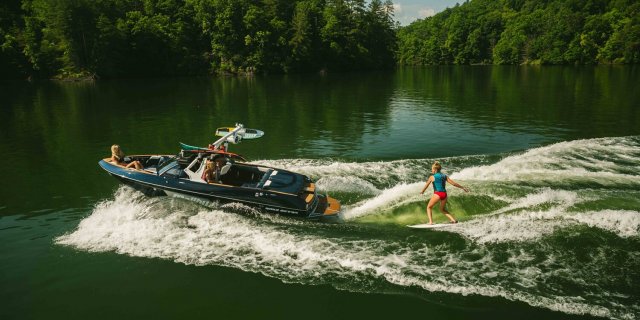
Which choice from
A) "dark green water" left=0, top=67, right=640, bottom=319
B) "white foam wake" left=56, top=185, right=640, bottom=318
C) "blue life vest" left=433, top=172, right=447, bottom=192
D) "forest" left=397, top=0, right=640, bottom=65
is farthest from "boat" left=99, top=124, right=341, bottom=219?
"forest" left=397, top=0, right=640, bottom=65

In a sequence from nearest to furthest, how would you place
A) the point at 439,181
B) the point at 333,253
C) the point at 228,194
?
1. the point at 333,253
2. the point at 439,181
3. the point at 228,194

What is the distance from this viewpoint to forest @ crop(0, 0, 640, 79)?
248 ft

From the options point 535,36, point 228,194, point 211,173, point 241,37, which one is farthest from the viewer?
point 535,36

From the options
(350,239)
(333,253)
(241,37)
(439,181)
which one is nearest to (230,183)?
(350,239)

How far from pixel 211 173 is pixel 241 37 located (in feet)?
263

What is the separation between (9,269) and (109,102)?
37.4 m

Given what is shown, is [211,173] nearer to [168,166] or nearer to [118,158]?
[168,166]

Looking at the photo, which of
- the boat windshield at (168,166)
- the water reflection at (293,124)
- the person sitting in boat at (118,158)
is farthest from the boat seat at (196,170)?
the water reflection at (293,124)

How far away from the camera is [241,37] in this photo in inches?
3504

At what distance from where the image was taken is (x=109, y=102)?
44.4m

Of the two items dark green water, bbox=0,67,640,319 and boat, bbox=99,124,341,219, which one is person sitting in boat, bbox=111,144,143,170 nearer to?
boat, bbox=99,124,341,219

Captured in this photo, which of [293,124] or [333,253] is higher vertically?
[293,124]

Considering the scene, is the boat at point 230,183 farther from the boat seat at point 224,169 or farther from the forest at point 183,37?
the forest at point 183,37

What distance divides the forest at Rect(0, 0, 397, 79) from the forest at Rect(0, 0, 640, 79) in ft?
0.65
